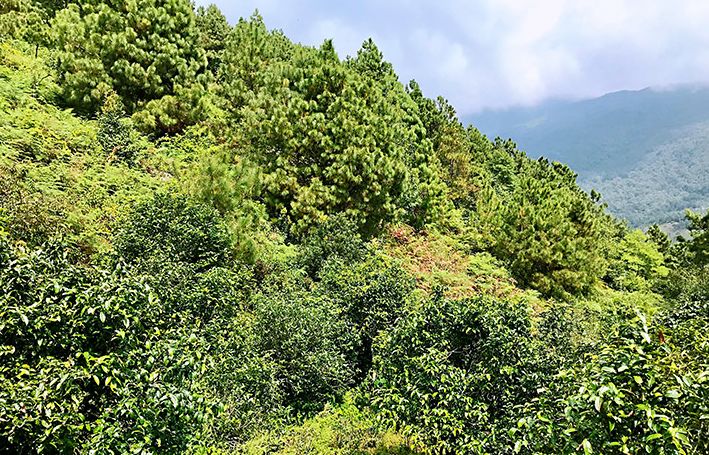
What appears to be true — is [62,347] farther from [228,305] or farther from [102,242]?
[102,242]

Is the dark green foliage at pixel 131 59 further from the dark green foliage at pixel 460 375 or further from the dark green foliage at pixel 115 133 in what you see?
the dark green foliage at pixel 460 375

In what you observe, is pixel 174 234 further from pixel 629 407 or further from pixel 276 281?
pixel 629 407

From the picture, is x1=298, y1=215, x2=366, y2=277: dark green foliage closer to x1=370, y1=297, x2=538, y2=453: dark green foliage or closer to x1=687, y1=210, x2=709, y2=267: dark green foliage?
x1=370, y1=297, x2=538, y2=453: dark green foliage

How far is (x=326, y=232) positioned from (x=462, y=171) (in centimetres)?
1661

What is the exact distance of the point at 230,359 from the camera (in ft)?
24.0

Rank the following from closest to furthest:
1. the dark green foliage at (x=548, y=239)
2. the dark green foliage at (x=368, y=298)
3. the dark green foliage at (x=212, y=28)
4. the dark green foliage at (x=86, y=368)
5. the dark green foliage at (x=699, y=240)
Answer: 1. the dark green foliage at (x=86, y=368)
2. the dark green foliage at (x=368, y=298)
3. the dark green foliage at (x=548, y=239)
4. the dark green foliage at (x=699, y=240)
5. the dark green foliage at (x=212, y=28)

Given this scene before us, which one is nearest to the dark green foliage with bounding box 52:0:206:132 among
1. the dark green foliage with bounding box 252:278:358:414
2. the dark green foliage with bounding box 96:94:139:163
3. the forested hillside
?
the forested hillside

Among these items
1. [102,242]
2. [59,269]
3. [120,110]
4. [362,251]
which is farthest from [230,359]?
[120,110]

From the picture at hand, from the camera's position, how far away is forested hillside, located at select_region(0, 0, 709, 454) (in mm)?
3334

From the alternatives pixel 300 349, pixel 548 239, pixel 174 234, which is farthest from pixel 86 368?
Result: pixel 548 239

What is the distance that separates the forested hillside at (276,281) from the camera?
3.33 metres

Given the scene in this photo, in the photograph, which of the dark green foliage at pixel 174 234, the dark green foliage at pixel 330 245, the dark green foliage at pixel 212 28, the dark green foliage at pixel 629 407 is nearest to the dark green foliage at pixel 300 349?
the dark green foliage at pixel 174 234

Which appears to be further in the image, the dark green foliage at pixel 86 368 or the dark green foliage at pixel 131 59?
the dark green foliage at pixel 131 59

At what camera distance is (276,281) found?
36.6 ft
